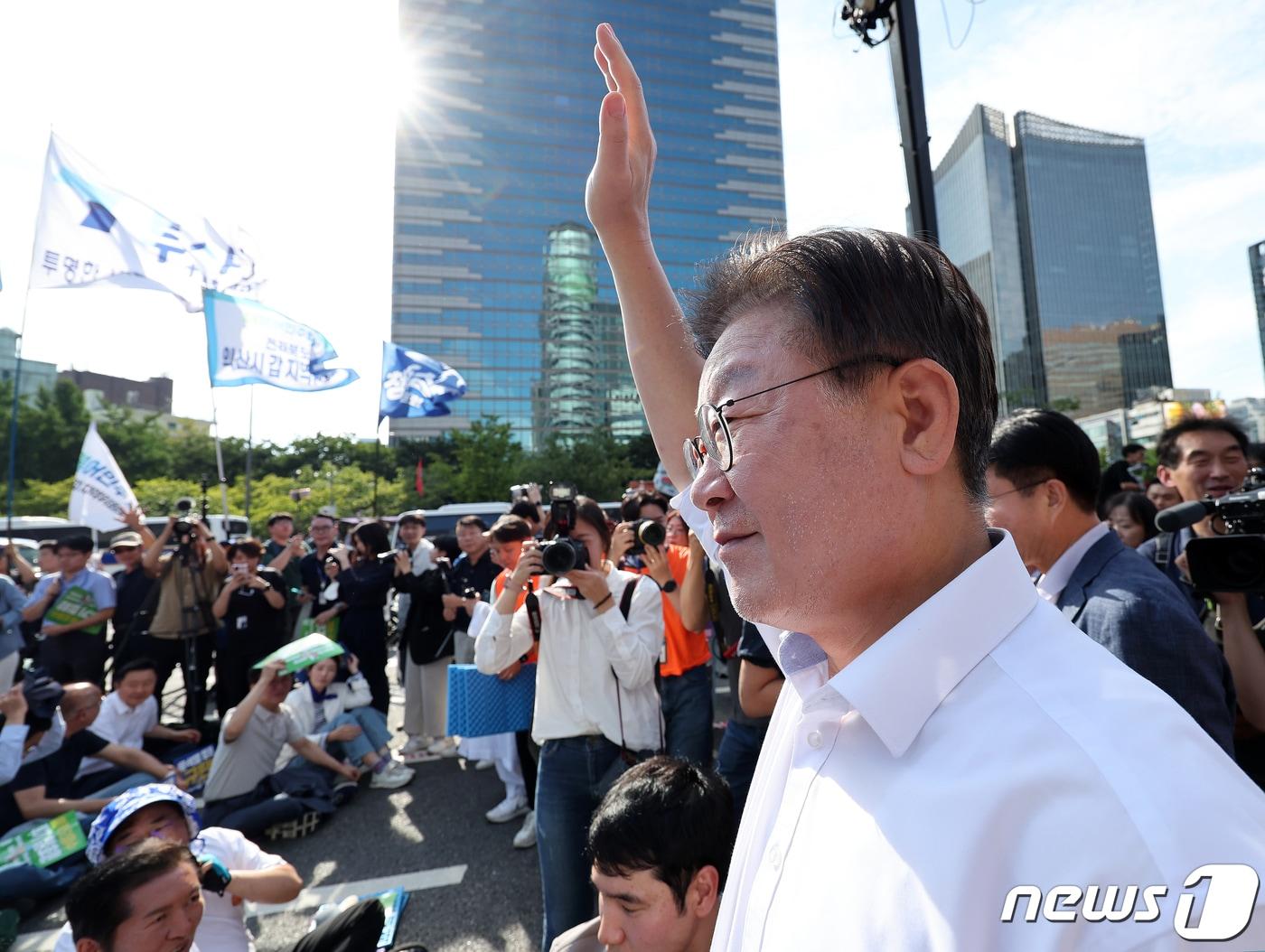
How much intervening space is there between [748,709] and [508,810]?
2.63 meters

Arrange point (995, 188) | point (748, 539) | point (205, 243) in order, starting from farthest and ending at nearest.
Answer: point (995, 188)
point (205, 243)
point (748, 539)

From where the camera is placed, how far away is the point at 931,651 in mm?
712

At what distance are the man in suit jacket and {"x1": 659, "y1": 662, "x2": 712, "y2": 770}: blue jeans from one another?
6.92ft

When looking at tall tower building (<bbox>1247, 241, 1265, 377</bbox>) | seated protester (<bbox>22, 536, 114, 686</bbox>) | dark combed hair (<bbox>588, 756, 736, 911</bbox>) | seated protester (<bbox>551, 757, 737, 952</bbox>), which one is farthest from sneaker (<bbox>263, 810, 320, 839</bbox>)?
tall tower building (<bbox>1247, 241, 1265, 377</bbox>)

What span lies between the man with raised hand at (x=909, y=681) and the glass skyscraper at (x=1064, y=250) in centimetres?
8571

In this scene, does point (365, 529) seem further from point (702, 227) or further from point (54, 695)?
point (702, 227)

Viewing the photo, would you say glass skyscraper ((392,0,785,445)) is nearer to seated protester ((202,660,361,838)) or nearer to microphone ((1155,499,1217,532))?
seated protester ((202,660,361,838))

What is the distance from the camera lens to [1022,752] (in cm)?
58

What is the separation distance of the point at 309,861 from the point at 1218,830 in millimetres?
4994

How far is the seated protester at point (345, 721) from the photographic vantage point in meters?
5.51

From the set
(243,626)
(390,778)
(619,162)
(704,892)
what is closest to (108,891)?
(704,892)

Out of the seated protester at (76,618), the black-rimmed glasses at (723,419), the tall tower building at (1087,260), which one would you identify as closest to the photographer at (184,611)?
the seated protester at (76,618)

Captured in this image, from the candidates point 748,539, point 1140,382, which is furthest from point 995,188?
point 748,539

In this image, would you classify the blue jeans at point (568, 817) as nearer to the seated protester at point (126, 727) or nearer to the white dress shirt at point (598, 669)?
the white dress shirt at point (598, 669)
